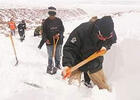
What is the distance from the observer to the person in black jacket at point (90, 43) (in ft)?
12.7

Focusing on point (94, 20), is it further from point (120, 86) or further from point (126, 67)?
point (126, 67)

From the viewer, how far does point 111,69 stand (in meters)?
6.36

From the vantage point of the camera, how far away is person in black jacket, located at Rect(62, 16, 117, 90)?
12.7 feet

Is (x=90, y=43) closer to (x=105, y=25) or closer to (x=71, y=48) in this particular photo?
(x=71, y=48)

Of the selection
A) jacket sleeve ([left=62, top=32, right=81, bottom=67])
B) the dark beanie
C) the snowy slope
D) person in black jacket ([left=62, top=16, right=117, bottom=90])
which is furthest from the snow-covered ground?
the dark beanie

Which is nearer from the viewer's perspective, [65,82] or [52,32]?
[65,82]

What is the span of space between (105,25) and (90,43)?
0.50 meters

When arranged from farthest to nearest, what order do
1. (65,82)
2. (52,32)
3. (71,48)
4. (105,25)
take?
1. (52,32)
2. (65,82)
3. (71,48)
4. (105,25)

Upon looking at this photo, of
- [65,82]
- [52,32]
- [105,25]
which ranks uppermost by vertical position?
[105,25]

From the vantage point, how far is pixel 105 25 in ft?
12.5

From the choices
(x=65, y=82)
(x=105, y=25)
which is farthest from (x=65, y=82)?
(x=105, y=25)

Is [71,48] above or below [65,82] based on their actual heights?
above

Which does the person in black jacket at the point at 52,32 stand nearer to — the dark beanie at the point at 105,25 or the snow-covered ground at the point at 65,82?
the snow-covered ground at the point at 65,82

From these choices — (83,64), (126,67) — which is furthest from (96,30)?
(126,67)
